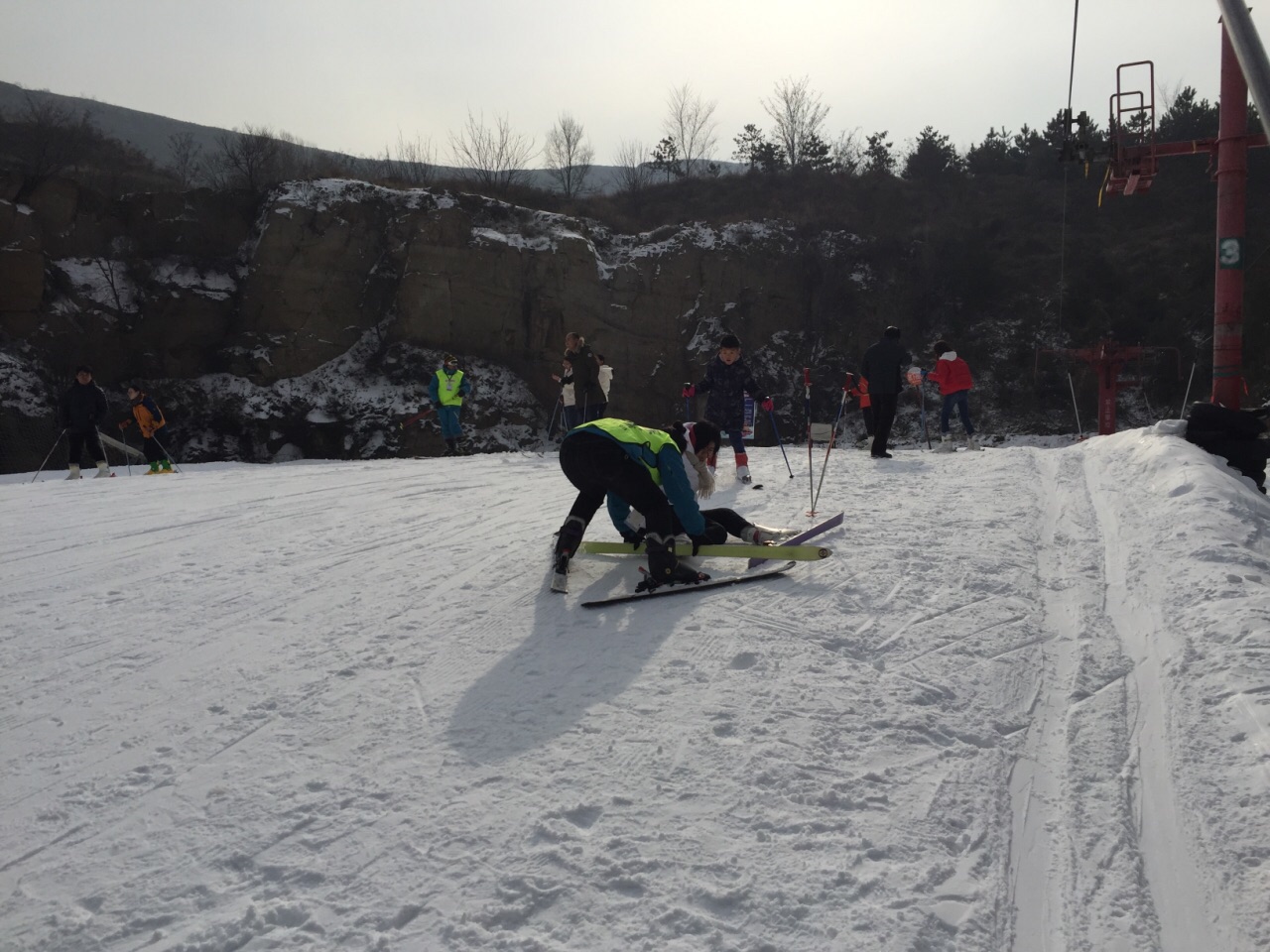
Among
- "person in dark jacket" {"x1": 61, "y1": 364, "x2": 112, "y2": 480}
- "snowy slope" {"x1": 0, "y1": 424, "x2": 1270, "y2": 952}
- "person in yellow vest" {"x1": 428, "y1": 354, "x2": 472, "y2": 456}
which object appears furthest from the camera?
"person in yellow vest" {"x1": 428, "y1": 354, "x2": 472, "y2": 456}

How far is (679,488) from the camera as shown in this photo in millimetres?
5758

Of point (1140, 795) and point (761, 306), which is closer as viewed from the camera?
point (1140, 795)

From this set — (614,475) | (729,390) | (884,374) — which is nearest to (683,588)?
(614,475)

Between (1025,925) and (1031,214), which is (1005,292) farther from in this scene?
(1025,925)

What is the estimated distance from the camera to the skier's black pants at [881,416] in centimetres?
1207

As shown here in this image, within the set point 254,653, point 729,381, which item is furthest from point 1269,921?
point 729,381

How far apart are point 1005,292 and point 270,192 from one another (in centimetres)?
2796

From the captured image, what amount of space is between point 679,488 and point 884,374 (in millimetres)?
7224

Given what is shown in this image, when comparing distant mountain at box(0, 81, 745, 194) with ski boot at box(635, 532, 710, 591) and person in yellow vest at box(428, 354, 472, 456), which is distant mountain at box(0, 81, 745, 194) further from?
ski boot at box(635, 532, 710, 591)

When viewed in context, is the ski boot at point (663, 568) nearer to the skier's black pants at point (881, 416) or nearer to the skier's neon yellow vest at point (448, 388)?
the skier's black pants at point (881, 416)

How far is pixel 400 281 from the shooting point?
101ft

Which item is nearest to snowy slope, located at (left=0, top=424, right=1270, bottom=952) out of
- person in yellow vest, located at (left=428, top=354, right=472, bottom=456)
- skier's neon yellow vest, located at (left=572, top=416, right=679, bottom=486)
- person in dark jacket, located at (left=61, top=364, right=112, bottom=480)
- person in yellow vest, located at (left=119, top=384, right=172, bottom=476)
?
skier's neon yellow vest, located at (left=572, top=416, right=679, bottom=486)

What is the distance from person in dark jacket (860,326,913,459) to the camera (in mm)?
12031

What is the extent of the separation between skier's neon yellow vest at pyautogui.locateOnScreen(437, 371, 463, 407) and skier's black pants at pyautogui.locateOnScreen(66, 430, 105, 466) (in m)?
5.41
